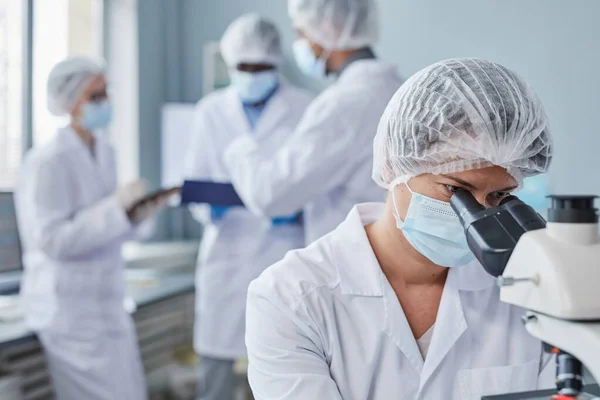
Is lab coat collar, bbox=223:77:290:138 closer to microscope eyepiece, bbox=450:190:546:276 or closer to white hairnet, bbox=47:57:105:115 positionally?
white hairnet, bbox=47:57:105:115

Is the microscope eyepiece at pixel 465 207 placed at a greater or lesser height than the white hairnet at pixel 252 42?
lesser

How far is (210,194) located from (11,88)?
1.32m

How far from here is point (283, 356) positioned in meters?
1.10

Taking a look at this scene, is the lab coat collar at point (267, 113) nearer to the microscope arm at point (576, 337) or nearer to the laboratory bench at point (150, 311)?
the laboratory bench at point (150, 311)

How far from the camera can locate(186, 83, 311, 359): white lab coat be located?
2559 mm

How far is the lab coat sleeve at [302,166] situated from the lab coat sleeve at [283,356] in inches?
35.4

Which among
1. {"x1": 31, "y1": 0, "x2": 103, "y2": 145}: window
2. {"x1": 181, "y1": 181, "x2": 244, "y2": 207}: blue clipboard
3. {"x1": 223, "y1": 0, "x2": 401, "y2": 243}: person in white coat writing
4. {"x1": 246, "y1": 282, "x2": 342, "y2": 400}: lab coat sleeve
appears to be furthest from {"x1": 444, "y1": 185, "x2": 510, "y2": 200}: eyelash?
{"x1": 31, "y1": 0, "x2": 103, "y2": 145}: window

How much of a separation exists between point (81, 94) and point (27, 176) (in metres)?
0.37

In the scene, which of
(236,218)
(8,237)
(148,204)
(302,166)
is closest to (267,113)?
(236,218)

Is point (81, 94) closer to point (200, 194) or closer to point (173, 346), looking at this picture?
point (200, 194)

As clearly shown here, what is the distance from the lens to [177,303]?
332cm

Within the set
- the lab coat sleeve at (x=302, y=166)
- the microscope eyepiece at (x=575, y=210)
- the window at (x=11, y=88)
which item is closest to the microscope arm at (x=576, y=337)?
the microscope eyepiece at (x=575, y=210)

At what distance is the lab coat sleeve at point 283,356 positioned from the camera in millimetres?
1071

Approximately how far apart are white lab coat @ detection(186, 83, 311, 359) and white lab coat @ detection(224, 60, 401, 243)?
409mm
